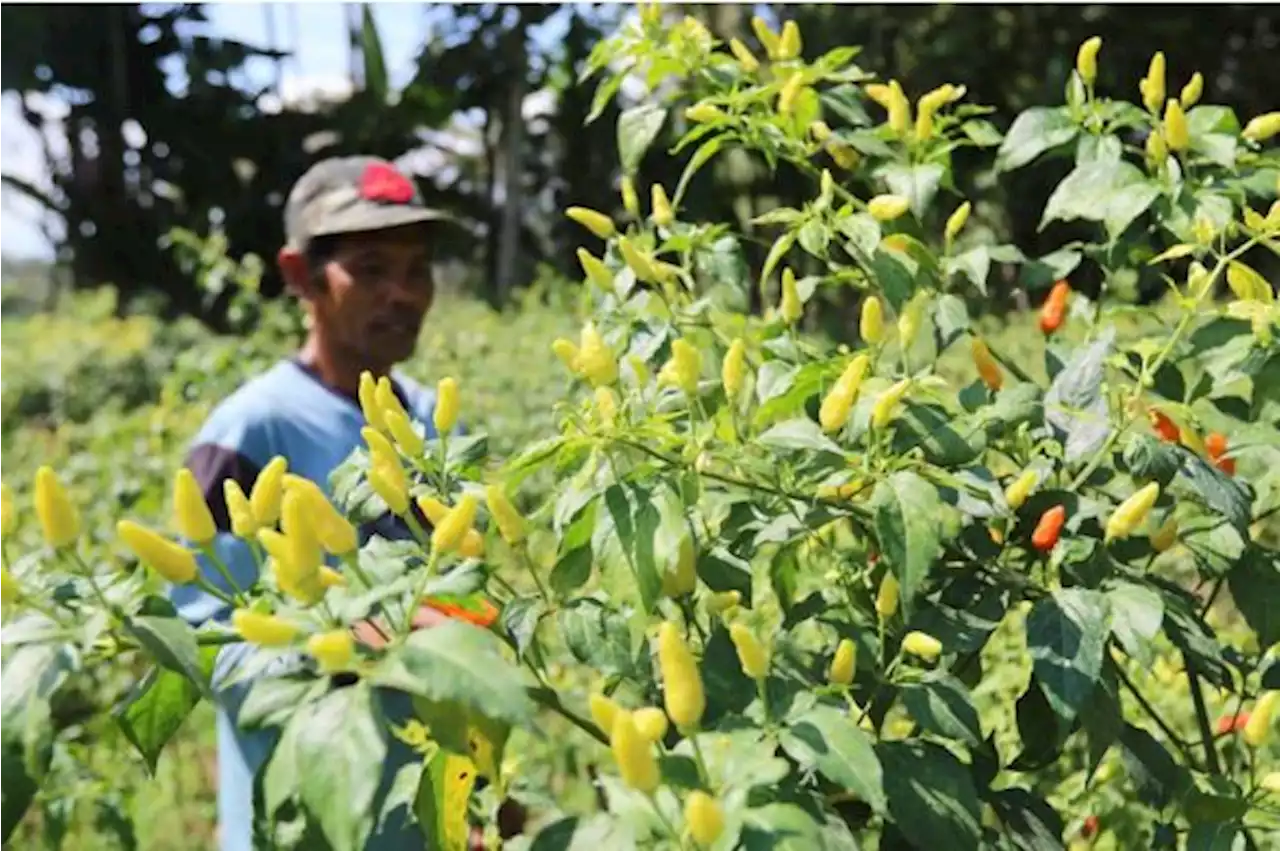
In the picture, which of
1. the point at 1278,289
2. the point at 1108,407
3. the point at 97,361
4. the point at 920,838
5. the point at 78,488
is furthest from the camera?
the point at 97,361

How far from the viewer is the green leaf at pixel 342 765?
718 millimetres

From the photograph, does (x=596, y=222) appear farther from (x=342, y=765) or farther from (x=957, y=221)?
(x=342, y=765)

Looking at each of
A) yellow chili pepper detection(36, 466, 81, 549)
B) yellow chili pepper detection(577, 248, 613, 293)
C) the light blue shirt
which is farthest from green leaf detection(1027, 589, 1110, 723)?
the light blue shirt

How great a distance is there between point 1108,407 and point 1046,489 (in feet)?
0.28

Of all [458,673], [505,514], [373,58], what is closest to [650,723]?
[458,673]

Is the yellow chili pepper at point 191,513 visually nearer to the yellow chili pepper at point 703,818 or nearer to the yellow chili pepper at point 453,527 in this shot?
the yellow chili pepper at point 453,527

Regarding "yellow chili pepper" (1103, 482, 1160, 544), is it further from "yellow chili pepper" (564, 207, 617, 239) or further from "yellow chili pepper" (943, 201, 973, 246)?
"yellow chili pepper" (564, 207, 617, 239)

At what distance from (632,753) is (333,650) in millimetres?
166

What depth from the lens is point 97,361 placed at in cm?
1089

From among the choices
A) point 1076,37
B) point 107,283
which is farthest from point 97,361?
point 1076,37

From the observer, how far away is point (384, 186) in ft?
7.26

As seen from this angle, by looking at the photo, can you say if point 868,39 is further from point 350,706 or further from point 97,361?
point 350,706

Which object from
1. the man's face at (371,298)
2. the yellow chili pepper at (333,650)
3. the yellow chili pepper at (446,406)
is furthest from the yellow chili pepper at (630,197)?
the yellow chili pepper at (333,650)

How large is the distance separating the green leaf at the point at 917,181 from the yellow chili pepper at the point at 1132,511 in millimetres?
363
